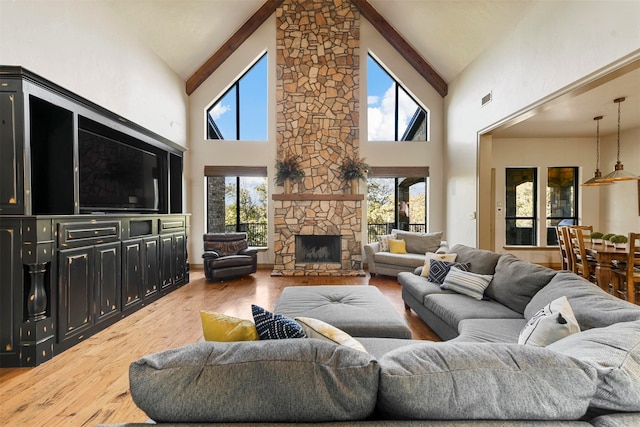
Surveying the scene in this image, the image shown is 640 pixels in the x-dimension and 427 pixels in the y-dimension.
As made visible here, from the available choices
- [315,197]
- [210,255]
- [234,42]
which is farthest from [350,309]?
[234,42]

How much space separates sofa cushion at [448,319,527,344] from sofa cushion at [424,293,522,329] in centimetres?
9

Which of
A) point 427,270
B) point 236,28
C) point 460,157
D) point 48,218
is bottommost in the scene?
point 427,270

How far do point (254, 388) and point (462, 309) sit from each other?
7.10ft

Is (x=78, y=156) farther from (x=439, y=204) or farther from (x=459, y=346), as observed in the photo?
(x=439, y=204)

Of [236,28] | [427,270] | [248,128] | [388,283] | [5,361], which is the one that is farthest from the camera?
[248,128]

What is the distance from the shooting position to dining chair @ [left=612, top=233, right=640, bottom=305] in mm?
3409

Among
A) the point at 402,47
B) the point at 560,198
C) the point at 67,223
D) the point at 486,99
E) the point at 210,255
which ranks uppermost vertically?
the point at 402,47

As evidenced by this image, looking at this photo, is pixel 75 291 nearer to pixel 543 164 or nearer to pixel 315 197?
pixel 315 197

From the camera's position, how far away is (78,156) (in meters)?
3.15

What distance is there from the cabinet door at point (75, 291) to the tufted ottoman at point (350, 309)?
1.88 metres

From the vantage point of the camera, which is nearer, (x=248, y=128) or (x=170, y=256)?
(x=170, y=256)

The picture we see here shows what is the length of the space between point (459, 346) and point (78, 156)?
3755 mm

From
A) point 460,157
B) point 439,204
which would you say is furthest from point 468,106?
point 439,204

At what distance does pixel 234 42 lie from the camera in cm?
644
